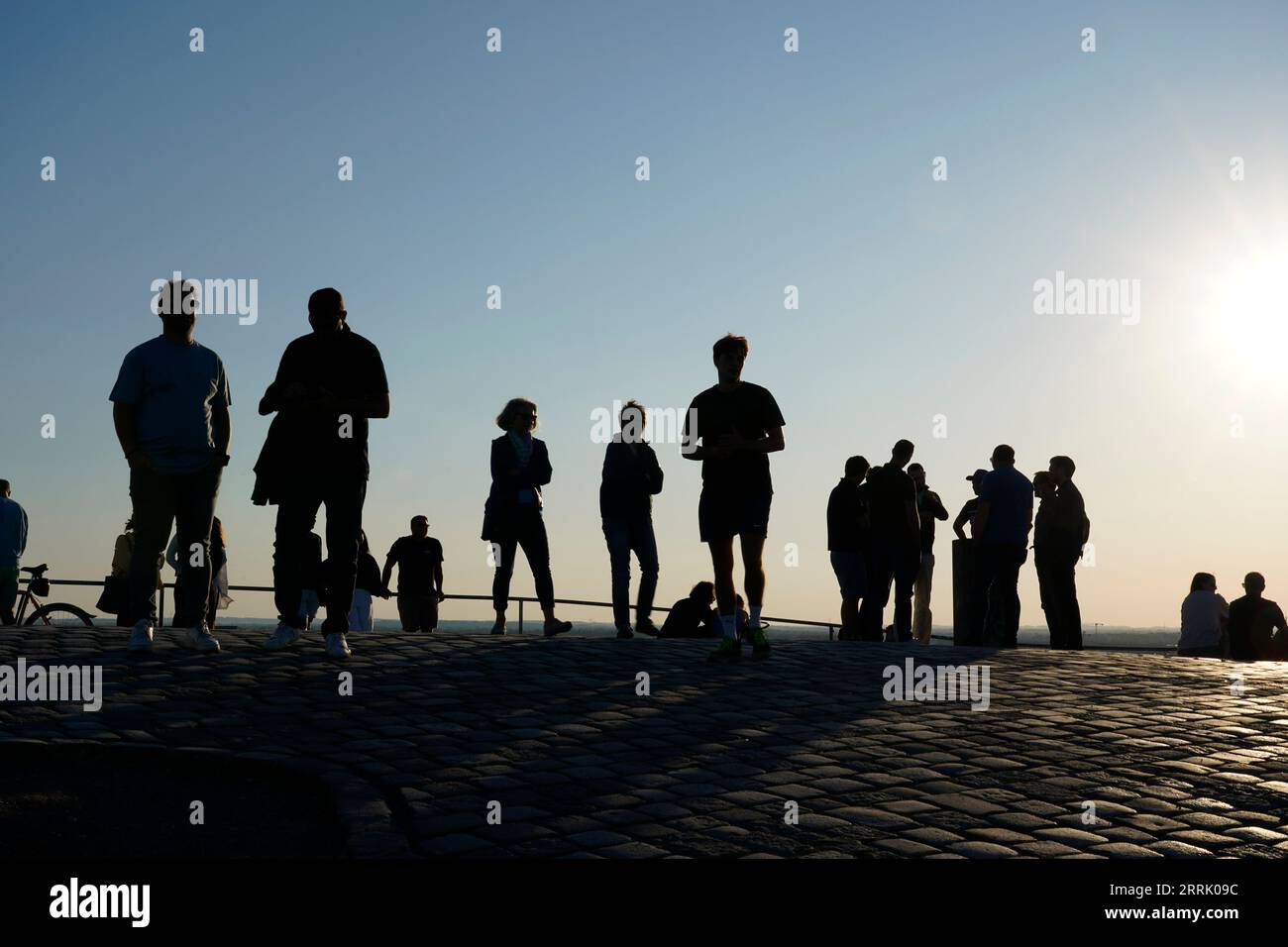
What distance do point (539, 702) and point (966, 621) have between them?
29.0 feet

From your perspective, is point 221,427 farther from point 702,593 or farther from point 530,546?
point 702,593

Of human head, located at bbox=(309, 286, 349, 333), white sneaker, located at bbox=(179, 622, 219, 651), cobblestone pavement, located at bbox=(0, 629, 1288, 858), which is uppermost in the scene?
human head, located at bbox=(309, 286, 349, 333)

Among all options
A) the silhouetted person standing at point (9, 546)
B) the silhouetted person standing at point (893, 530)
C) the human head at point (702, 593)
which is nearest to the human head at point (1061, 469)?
the silhouetted person standing at point (893, 530)

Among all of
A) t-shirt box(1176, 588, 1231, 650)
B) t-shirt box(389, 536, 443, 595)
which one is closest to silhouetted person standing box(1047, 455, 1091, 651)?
t-shirt box(1176, 588, 1231, 650)

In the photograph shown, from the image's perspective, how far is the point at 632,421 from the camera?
13.0m

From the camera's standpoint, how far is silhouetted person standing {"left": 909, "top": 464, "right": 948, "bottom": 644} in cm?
1586

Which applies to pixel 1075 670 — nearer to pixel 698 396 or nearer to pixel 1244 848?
pixel 698 396

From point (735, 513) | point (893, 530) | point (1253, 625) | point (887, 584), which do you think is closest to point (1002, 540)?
point (893, 530)

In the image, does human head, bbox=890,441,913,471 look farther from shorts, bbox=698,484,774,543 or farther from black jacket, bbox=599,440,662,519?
shorts, bbox=698,484,774,543

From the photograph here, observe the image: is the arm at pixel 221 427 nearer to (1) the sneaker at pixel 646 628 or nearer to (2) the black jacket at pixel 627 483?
(2) the black jacket at pixel 627 483

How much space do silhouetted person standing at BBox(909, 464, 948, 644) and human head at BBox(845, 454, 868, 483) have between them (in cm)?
109

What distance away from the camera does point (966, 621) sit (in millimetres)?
15586

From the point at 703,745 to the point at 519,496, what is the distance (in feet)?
20.9
